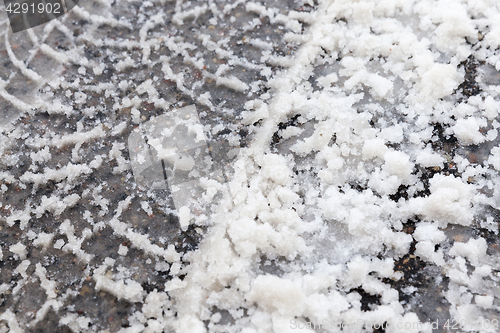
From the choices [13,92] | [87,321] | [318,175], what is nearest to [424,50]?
[318,175]

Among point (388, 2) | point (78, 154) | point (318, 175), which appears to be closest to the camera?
point (318, 175)

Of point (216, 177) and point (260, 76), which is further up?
point (260, 76)

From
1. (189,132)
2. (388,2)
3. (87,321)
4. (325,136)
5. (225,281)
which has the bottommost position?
(87,321)

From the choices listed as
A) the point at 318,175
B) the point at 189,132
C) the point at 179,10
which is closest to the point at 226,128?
the point at 189,132

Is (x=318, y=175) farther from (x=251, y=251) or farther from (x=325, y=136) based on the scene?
(x=251, y=251)

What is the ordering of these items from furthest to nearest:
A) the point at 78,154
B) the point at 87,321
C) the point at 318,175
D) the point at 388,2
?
the point at 388,2, the point at 78,154, the point at 318,175, the point at 87,321

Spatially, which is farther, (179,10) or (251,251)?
(179,10)
